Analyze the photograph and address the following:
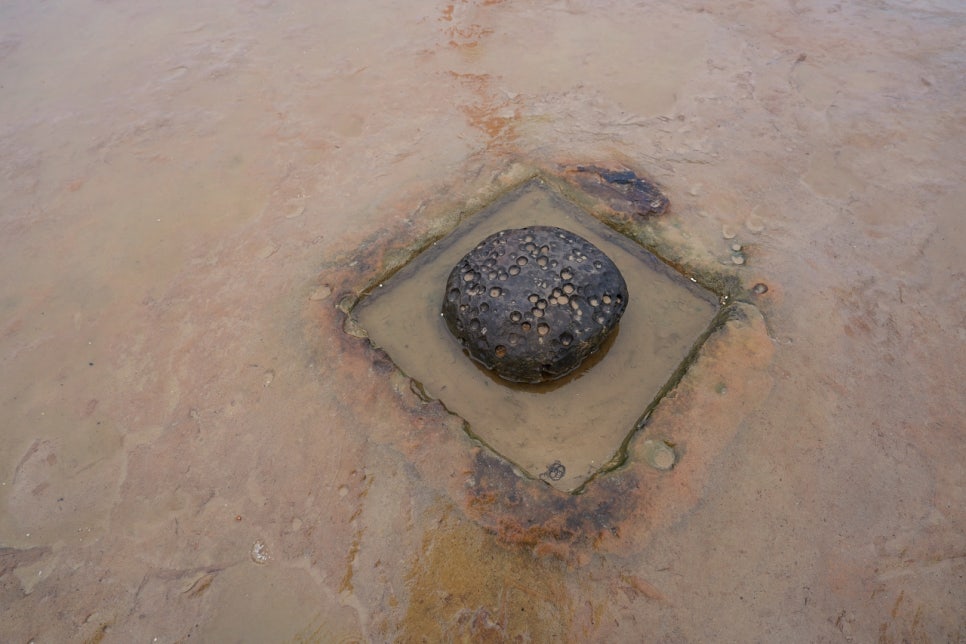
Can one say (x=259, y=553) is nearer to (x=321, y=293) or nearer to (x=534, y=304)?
(x=321, y=293)

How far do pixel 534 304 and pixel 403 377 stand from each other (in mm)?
793

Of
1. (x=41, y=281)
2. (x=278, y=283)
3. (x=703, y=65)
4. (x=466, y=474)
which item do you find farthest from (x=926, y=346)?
(x=41, y=281)

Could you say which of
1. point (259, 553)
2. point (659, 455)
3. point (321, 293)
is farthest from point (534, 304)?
point (259, 553)

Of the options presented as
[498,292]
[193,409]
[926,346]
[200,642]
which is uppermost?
[498,292]

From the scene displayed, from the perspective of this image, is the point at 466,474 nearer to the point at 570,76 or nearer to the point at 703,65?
the point at 570,76

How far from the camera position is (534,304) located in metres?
2.93

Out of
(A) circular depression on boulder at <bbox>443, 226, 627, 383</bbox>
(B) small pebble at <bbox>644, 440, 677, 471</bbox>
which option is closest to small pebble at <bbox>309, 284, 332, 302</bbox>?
(A) circular depression on boulder at <bbox>443, 226, 627, 383</bbox>

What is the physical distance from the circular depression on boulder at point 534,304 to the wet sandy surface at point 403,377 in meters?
0.47

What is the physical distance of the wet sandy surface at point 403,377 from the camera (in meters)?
2.41

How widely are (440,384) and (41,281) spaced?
2.69 m

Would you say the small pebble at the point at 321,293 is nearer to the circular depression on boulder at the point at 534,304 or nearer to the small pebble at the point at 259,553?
the circular depression on boulder at the point at 534,304

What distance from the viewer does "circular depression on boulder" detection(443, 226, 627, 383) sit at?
2.90 meters

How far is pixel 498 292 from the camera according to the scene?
118 inches

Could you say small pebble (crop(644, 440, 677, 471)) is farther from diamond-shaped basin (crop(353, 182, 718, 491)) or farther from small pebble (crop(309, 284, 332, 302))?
small pebble (crop(309, 284, 332, 302))
